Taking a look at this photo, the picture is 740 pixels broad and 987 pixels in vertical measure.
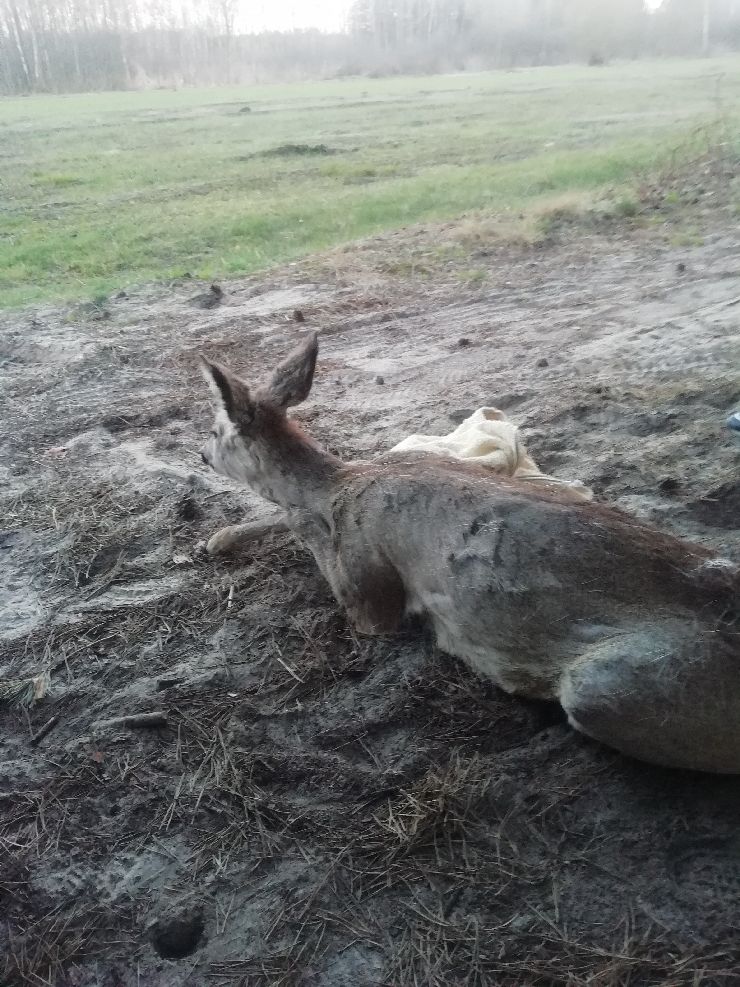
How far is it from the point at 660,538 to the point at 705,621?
14.9 inches

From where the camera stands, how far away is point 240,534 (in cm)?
465

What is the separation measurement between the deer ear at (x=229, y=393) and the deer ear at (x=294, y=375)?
0.45 ft

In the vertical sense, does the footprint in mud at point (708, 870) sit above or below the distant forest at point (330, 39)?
below

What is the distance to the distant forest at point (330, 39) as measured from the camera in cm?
884

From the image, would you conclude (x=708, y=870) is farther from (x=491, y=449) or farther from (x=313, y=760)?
(x=491, y=449)

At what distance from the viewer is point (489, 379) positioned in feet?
21.4

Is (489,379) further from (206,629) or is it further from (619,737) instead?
(619,737)

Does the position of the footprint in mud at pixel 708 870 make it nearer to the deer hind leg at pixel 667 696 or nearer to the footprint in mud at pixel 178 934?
the deer hind leg at pixel 667 696

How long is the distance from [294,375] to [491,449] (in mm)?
1134

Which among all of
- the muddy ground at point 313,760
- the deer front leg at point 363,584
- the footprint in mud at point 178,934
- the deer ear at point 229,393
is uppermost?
the deer ear at point 229,393

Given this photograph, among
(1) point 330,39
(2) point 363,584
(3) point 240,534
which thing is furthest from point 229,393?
(1) point 330,39

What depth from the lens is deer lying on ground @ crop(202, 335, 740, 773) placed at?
8.72 ft

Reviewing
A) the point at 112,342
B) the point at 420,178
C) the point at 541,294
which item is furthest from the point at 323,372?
the point at 420,178

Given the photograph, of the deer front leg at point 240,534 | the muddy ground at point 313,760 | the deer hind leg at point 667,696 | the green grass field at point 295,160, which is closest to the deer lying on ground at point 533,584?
the deer hind leg at point 667,696
